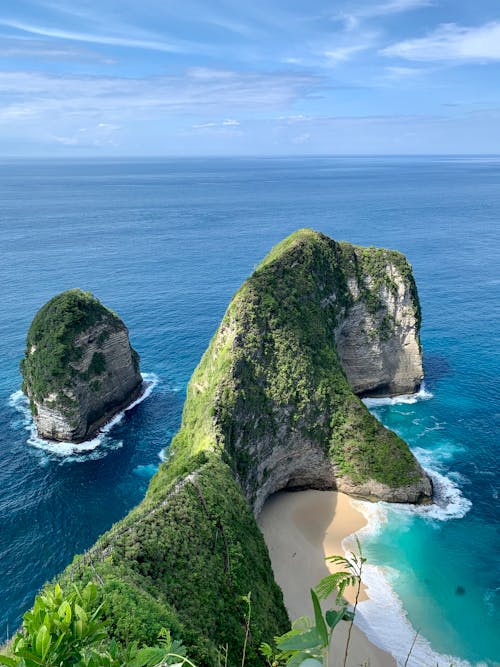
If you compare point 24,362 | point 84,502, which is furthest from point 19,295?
point 84,502

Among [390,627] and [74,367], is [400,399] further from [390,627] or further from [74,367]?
[74,367]

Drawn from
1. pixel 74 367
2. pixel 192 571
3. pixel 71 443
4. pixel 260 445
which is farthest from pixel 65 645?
pixel 71 443

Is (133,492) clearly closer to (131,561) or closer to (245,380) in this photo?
(245,380)

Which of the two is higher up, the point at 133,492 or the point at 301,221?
the point at 301,221

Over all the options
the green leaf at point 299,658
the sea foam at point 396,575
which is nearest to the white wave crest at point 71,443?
the sea foam at point 396,575

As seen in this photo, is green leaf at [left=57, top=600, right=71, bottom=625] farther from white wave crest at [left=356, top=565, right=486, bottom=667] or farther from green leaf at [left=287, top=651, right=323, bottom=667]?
white wave crest at [left=356, top=565, right=486, bottom=667]

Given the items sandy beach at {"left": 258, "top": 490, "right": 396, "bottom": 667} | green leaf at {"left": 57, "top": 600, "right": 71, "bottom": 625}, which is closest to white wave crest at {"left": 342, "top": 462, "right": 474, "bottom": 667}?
sandy beach at {"left": 258, "top": 490, "right": 396, "bottom": 667}
